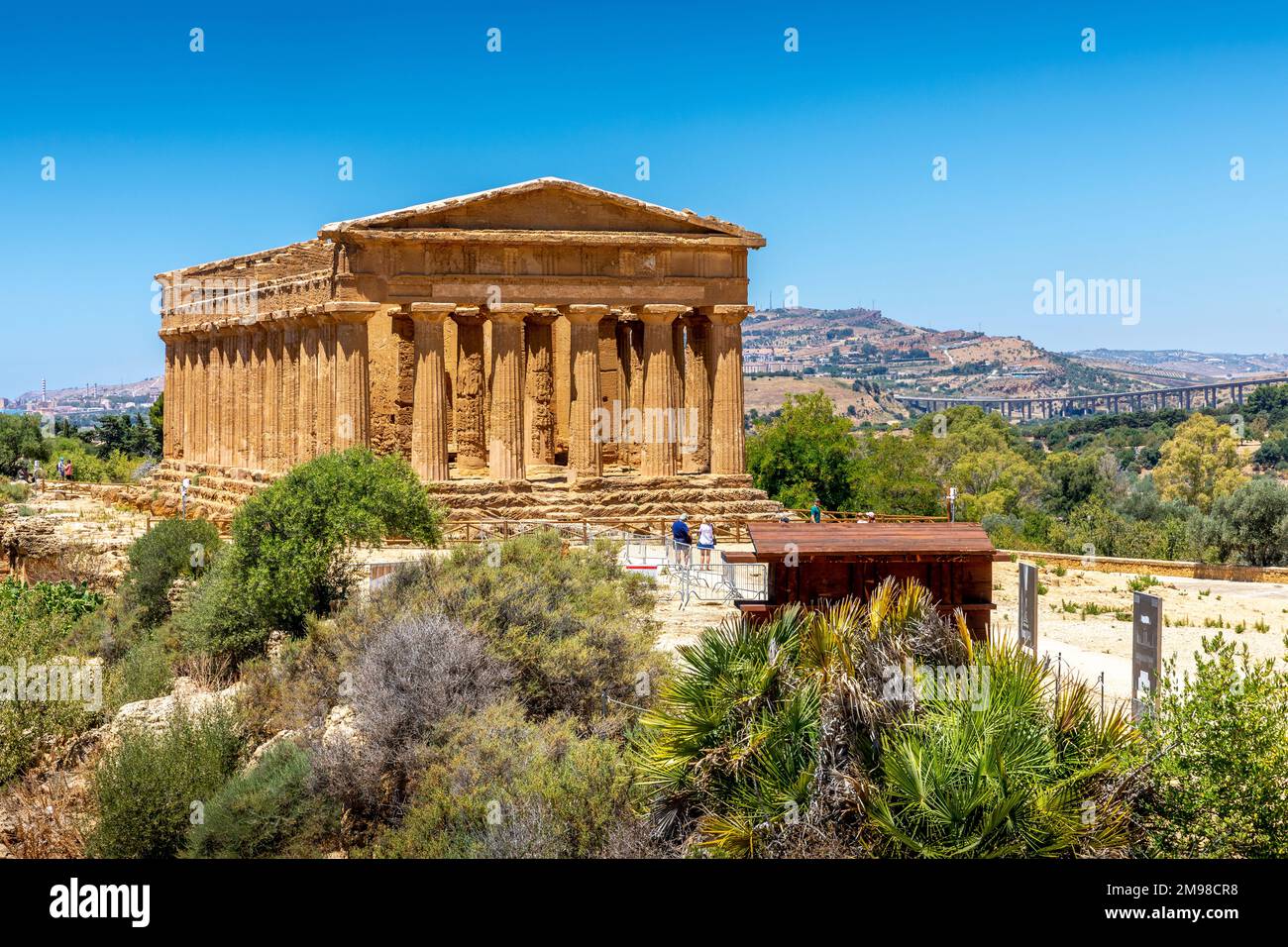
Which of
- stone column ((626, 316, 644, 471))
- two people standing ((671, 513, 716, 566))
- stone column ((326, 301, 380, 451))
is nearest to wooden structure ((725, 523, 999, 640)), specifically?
two people standing ((671, 513, 716, 566))

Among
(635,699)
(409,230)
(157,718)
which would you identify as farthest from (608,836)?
(409,230)

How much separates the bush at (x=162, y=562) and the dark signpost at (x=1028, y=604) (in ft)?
56.8

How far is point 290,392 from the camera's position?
36969 millimetres

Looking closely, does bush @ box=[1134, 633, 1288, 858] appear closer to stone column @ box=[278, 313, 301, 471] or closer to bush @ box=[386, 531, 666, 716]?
bush @ box=[386, 531, 666, 716]

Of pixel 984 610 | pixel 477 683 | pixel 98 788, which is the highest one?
pixel 984 610

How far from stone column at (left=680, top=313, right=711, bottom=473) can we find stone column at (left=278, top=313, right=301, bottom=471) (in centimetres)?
1025

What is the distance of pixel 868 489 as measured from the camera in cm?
5216

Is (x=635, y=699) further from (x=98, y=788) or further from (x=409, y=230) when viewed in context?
(x=409, y=230)

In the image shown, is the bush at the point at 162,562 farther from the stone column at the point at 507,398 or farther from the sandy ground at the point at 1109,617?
the sandy ground at the point at 1109,617

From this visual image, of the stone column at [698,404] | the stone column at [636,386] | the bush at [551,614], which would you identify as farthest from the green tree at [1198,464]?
the bush at [551,614]

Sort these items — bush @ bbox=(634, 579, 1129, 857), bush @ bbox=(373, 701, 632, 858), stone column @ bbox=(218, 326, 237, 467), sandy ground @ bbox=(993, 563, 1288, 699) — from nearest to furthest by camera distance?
bush @ bbox=(634, 579, 1129, 857) < bush @ bbox=(373, 701, 632, 858) < sandy ground @ bbox=(993, 563, 1288, 699) < stone column @ bbox=(218, 326, 237, 467)

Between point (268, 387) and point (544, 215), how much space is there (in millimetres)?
10617

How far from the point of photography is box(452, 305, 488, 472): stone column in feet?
121
